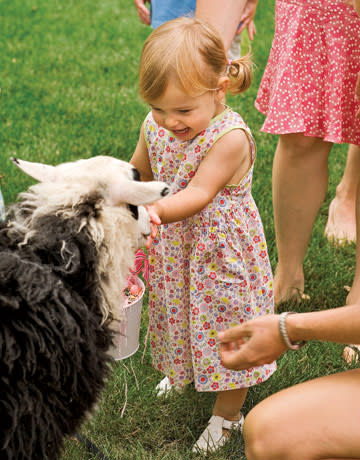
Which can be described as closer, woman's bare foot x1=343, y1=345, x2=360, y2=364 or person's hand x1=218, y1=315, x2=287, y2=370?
person's hand x1=218, y1=315, x2=287, y2=370

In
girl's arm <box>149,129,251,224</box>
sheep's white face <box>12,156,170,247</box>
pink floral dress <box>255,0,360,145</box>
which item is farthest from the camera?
pink floral dress <box>255,0,360,145</box>

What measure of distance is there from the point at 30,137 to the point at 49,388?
3.24 meters

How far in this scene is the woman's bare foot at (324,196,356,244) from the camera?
3.88m

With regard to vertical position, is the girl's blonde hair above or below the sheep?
above

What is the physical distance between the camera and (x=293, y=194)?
Result: 3.17 metres

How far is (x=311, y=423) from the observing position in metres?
1.83


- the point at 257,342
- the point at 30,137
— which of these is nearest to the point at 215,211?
the point at 257,342

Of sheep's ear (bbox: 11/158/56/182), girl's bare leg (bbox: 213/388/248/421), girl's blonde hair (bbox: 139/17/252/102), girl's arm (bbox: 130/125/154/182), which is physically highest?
girl's blonde hair (bbox: 139/17/252/102)

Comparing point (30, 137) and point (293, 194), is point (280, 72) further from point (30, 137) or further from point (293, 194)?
point (30, 137)

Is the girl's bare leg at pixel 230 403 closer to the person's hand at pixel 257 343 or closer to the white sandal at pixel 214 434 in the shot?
the white sandal at pixel 214 434

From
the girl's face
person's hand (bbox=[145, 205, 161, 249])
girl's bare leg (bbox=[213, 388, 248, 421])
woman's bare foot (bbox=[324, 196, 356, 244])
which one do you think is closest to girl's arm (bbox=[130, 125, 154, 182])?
the girl's face

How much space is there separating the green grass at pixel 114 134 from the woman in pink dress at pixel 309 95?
0.69 ft

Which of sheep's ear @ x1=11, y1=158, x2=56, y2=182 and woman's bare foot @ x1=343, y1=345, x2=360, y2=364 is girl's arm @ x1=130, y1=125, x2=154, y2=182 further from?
woman's bare foot @ x1=343, y1=345, x2=360, y2=364

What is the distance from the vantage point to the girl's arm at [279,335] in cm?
184
